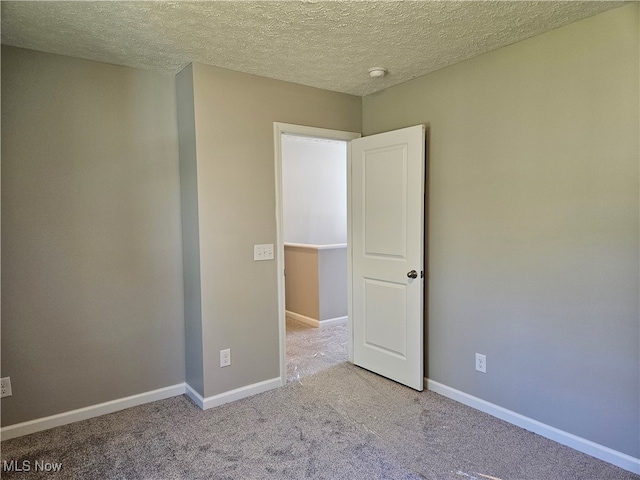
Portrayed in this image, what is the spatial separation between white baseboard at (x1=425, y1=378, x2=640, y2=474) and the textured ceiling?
2248 millimetres

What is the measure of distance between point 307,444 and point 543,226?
185 centimetres

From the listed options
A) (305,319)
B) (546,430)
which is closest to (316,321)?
(305,319)

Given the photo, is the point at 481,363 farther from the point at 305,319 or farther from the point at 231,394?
the point at 305,319

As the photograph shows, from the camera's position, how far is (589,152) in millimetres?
2084

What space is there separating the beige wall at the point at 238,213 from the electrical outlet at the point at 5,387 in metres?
1.11

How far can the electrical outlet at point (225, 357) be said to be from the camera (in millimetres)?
2795

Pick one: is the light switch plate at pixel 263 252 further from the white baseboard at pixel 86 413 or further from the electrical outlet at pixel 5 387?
the electrical outlet at pixel 5 387

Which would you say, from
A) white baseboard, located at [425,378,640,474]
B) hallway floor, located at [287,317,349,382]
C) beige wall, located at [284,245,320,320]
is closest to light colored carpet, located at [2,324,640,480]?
white baseboard, located at [425,378,640,474]

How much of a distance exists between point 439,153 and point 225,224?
159 cm

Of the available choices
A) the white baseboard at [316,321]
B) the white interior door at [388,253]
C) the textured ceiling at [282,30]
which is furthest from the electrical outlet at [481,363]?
the white baseboard at [316,321]

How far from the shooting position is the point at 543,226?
2281mm

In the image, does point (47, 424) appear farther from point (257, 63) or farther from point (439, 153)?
point (439, 153)

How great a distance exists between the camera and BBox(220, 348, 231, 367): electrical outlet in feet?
9.17

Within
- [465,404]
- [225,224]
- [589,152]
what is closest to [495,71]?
[589,152]
